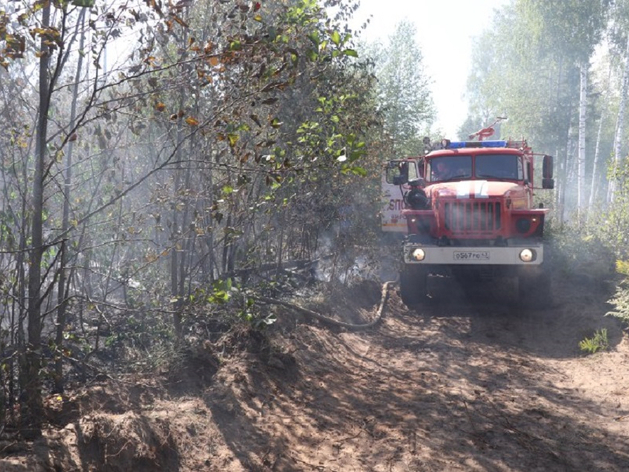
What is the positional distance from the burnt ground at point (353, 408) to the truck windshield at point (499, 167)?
272 centimetres

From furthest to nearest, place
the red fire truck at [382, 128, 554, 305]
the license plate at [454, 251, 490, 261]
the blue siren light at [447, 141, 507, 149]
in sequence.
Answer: the blue siren light at [447, 141, 507, 149], the red fire truck at [382, 128, 554, 305], the license plate at [454, 251, 490, 261]

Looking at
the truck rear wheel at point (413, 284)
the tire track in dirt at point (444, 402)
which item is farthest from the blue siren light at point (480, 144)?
the tire track in dirt at point (444, 402)

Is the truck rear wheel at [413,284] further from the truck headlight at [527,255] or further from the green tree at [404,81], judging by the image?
the green tree at [404,81]

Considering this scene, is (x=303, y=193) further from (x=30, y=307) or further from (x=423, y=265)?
(x=30, y=307)

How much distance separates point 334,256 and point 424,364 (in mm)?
2906

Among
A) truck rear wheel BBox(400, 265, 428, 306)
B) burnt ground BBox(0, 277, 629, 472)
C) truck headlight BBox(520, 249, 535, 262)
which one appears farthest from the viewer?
truck rear wheel BBox(400, 265, 428, 306)

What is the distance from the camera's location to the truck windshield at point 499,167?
10.6m

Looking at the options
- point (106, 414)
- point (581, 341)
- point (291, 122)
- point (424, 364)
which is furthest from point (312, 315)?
point (106, 414)

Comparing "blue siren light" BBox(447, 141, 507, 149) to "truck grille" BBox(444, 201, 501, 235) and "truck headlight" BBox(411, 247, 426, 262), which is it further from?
"truck headlight" BBox(411, 247, 426, 262)

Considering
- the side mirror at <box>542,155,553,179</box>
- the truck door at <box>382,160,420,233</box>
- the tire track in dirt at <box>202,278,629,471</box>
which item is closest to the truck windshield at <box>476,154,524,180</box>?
the side mirror at <box>542,155,553,179</box>

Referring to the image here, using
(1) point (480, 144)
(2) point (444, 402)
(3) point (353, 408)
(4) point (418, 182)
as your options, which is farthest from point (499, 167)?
(3) point (353, 408)

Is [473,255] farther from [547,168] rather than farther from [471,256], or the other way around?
[547,168]

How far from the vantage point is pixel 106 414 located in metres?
4.46

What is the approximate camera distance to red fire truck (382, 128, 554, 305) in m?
9.48
